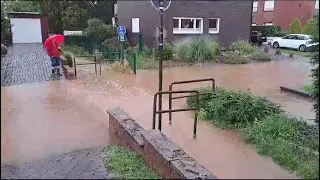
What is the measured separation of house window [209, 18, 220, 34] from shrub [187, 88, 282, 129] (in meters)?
13.1

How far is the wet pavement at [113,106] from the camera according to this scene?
3404mm

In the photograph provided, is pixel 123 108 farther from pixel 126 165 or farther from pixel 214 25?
pixel 214 25

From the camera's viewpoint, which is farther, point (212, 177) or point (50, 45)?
point (50, 45)

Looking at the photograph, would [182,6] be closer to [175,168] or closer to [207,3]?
[207,3]

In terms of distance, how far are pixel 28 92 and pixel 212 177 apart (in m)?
6.96

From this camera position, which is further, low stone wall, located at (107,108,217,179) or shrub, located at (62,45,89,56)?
shrub, located at (62,45,89,56)

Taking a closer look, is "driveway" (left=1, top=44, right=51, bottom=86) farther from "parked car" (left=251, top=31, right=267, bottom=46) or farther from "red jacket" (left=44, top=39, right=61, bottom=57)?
"parked car" (left=251, top=31, right=267, bottom=46)

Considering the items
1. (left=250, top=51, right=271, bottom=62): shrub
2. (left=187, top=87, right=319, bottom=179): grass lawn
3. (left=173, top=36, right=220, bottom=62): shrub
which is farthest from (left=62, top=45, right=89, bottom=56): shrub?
(left=187, top=87, right=319, bottom=179): grass lawn

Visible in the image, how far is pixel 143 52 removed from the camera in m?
16.1

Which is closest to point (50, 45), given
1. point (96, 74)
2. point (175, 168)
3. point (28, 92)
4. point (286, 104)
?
point (96, 74)

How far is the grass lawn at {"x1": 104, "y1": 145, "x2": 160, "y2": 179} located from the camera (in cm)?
405

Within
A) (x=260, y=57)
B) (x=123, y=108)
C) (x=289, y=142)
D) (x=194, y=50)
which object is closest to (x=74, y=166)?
(x=289, y=142)

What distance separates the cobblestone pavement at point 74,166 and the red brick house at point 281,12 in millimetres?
21202

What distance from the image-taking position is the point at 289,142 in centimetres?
484
